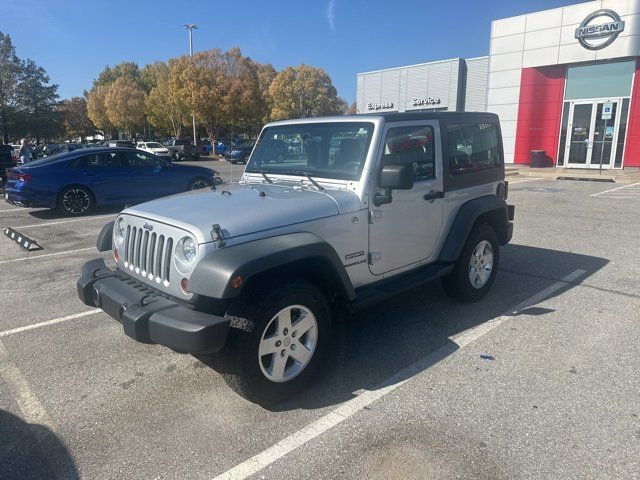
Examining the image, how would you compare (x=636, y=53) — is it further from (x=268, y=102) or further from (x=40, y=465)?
(x=268, y=102)

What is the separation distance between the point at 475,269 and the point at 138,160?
29.7 feet

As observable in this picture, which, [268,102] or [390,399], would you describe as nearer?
[390,399]

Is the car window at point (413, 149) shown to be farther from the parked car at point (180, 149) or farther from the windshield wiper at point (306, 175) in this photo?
the parked car at point (180, 149)

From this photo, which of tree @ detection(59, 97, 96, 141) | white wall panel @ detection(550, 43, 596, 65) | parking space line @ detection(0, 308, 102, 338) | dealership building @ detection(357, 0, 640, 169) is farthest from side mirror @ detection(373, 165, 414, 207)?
tree @ detection(59, 97, 96, 141)

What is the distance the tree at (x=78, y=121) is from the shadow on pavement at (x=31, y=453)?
276 feet

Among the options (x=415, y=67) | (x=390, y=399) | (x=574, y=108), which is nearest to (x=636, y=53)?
(x=574, y=108)

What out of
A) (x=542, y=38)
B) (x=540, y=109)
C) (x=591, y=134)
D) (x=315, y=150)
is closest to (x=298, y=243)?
(x=315, y=150)

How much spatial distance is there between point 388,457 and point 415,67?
31.7 metres

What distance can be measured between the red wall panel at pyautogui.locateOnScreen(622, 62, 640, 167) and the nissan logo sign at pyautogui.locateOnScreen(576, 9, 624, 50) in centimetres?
155

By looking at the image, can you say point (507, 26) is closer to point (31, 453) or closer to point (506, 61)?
point (506, 61)

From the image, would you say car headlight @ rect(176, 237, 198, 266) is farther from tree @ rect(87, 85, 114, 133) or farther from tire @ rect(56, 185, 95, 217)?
tree @ rect(87, 85, 114, 133)

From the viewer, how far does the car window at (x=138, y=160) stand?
11.2m

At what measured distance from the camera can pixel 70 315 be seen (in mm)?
4812

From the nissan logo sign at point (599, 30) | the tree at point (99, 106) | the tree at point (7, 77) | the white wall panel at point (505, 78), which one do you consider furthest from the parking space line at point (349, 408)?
the tree at point (99, 106)
